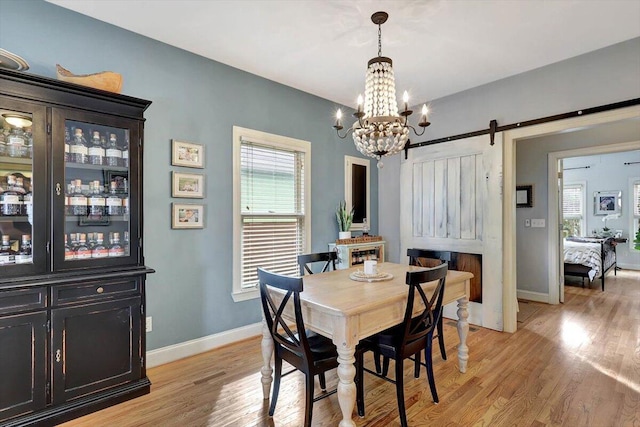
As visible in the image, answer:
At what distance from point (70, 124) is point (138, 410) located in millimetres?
1963

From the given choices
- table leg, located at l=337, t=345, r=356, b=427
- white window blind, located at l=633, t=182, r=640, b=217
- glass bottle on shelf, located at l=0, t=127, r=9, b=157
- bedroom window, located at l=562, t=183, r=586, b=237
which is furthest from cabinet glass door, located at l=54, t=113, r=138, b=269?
white window blind, located at l=633, t=182, r=640, b=217

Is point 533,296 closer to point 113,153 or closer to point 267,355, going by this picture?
point 267,355

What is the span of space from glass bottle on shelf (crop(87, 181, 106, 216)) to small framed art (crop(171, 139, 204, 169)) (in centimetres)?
69

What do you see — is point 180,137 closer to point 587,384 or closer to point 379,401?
point 379,401

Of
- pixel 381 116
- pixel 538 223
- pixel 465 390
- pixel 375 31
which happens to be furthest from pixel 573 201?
pixel 381 116

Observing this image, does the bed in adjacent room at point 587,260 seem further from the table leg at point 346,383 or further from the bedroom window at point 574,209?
the table leg at point 346,383

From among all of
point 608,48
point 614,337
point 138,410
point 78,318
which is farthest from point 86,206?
point 614,337

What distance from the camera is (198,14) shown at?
2.34 meters

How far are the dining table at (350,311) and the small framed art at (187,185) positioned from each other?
4.45 ft

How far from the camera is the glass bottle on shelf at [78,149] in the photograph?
2070mm

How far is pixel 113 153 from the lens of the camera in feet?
7.33

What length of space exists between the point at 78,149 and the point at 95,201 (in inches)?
14.4

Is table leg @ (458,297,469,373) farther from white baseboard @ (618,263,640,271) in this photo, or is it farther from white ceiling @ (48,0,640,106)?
white baseboard @ (618,263,640,271)

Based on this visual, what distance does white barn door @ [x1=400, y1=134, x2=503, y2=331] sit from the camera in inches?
138
